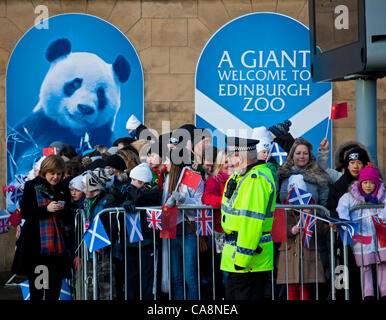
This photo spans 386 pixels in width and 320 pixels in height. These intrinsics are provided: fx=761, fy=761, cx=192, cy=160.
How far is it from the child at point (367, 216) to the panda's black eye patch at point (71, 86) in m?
6.06

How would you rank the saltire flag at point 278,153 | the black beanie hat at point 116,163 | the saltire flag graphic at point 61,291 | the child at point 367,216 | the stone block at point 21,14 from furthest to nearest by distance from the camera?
the stone block at point 21,14
the saltire flag at point 278,153
the black beanie hat at point 116,163
the saltire flag graphic at point 61,291
the child at point 367,216

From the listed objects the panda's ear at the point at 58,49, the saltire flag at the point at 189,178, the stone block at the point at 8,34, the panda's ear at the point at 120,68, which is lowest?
the saltire flag at the point at 189,178

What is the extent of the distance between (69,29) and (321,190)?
602 cm

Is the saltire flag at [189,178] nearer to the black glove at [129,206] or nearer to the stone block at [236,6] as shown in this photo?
the black glove at [129,206]

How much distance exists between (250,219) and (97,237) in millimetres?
1731

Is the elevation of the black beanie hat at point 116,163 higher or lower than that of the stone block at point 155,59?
lower

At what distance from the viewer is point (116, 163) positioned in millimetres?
8742

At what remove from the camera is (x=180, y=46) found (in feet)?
41.4

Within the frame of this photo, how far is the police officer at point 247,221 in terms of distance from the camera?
20.6ft

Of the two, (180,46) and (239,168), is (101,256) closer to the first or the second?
(239,168)

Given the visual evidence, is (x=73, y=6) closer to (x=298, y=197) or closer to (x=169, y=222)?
(x=169, y=222)

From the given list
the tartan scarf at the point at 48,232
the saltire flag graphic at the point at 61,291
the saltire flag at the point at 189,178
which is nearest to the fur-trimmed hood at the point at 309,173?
the saltire flag at the point at 189,178

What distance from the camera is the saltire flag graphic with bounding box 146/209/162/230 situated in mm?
7445
